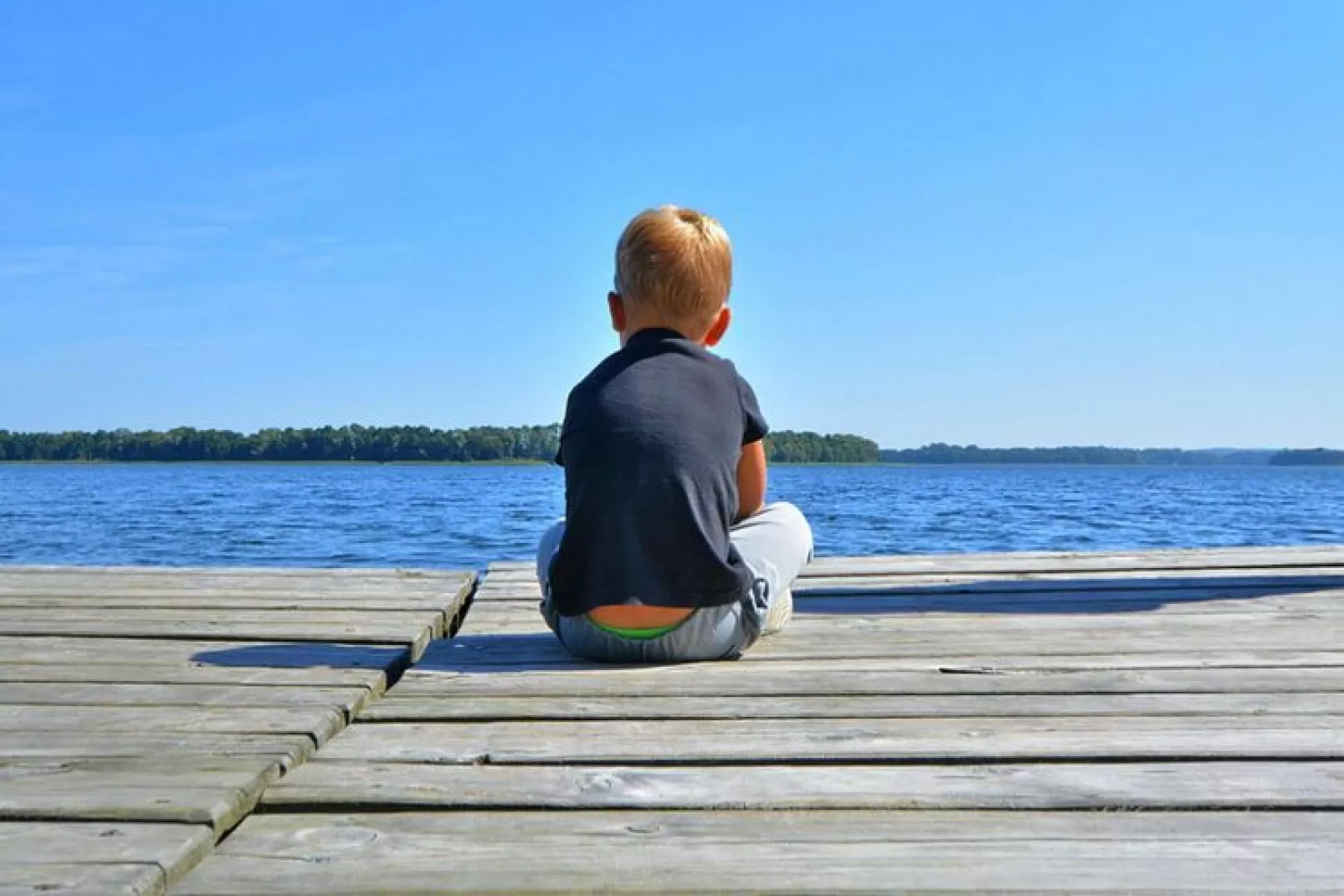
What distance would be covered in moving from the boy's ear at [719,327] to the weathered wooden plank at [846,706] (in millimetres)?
1004

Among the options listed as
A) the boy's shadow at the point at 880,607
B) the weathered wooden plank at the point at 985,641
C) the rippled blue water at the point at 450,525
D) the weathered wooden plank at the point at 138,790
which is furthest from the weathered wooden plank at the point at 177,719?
the rippled blue water at the point at 450,525

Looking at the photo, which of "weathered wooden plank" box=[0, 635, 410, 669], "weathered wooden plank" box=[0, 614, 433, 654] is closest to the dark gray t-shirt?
"weathered wooden plank" box=[0, 635, 410, 669]

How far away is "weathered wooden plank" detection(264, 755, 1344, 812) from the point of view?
1636 mm

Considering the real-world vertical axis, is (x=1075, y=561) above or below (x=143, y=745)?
above

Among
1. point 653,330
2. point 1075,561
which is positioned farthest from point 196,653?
point 1075,561

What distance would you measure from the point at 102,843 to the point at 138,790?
251mm

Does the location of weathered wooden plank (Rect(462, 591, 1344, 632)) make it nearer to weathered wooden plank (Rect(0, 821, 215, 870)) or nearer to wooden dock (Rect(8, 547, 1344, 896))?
wooden dock (Rect(8, 547, 1344, 896))

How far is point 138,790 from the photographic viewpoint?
5.68 feet

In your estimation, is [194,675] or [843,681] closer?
[843,681]

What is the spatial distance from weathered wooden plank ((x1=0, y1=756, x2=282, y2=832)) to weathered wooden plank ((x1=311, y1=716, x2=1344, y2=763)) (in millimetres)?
192

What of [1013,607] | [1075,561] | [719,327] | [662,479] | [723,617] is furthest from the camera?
[1075,561]

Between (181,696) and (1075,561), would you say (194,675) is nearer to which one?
(181,696)

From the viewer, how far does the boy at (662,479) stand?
2.59m

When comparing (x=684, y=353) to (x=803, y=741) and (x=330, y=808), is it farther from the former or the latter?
(x=330, y=808)
